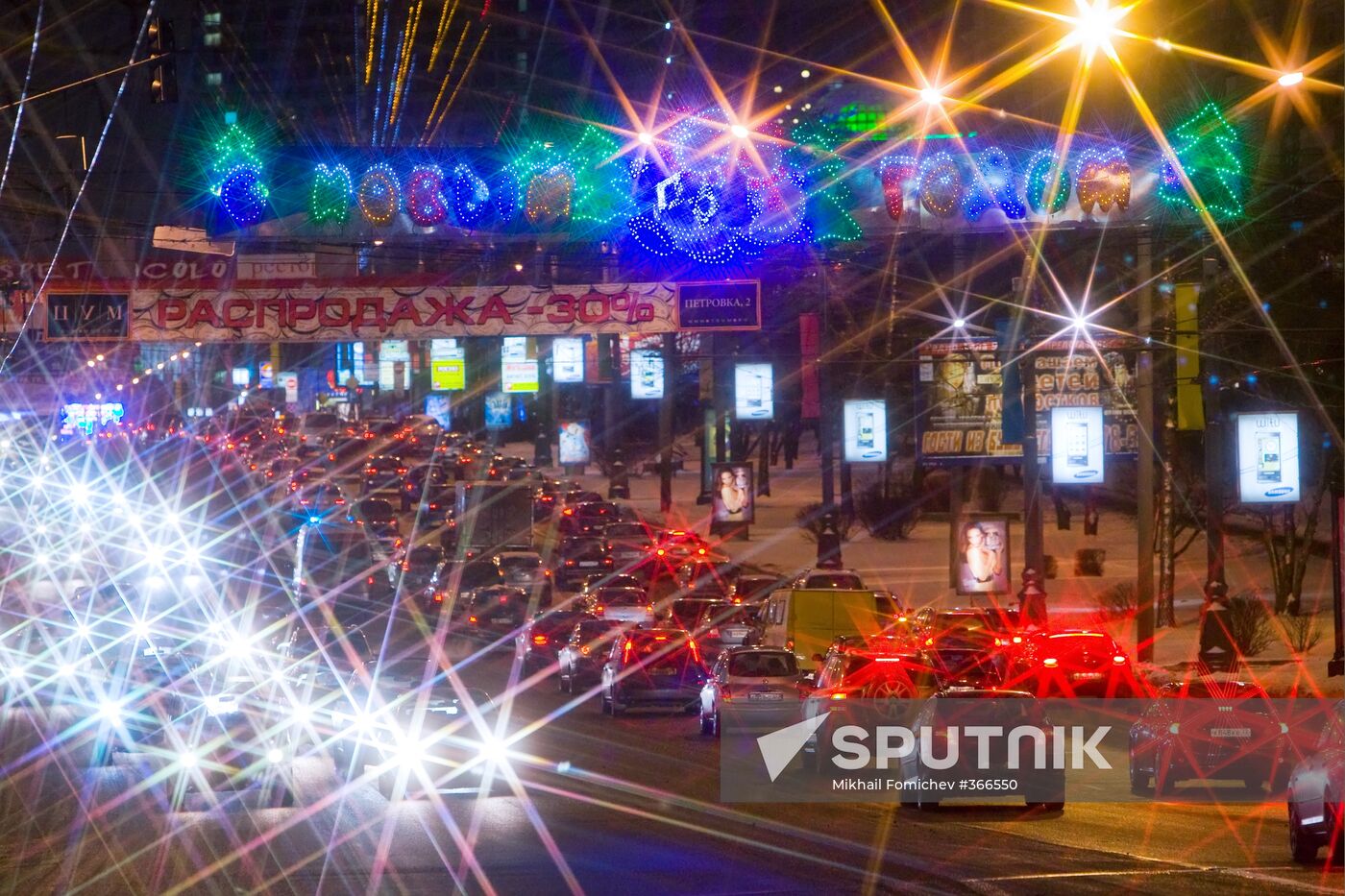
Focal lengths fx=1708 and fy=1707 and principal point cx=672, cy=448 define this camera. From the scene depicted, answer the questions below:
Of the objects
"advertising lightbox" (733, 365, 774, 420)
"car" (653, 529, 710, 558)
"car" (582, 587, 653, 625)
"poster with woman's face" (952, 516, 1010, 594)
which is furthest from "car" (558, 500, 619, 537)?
"poster with woman's face" (952, 516, 1010, 594)

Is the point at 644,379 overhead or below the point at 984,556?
overhead

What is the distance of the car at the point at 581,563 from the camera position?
4938 centimetres

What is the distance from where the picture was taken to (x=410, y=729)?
2081cm

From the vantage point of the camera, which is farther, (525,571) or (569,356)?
(569,356)

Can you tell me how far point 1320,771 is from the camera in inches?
476

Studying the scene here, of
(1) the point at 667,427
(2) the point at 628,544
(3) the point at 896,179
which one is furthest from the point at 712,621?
(1) the point at 667,427

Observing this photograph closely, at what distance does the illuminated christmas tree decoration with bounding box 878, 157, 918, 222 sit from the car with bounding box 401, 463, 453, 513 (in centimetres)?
3767

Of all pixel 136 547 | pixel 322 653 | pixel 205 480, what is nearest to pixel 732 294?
pixel 322 653

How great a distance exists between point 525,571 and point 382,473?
32.0m

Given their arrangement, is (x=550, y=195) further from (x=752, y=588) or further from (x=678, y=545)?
(x=678, y=545)

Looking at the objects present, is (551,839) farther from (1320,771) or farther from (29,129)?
(29,129)

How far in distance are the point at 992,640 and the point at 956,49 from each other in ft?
164

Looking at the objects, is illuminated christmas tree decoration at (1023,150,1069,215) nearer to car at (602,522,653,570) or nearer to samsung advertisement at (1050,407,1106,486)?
samsung advertisement at (1050,407,1106,486)

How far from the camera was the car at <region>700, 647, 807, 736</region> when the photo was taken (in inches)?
901
